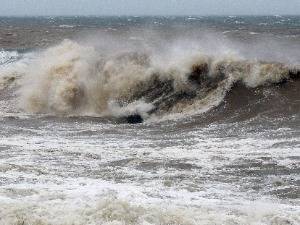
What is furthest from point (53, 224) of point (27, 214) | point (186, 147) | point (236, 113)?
point (236, 113)

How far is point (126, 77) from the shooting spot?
21.6 meters

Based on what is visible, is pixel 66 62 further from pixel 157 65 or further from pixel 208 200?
pixel 208 200

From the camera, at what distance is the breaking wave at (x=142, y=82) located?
62.7 feet

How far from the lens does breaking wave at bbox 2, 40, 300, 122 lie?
19.1 m

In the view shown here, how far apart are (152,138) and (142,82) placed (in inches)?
261

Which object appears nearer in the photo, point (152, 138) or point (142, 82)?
point (152, 138)

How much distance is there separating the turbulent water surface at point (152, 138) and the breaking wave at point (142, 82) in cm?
5

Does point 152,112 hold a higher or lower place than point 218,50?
lower

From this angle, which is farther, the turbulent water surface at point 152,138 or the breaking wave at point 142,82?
the breaking wave at point 142,82

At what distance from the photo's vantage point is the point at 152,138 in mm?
14609

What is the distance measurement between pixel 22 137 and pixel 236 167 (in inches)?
227

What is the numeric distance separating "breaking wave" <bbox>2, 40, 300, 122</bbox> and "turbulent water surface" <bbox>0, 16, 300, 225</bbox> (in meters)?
0.05

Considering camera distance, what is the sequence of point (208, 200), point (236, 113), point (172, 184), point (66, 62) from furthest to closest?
point (66, 62), point (236, 113), point (172, 184), point (208, 200)

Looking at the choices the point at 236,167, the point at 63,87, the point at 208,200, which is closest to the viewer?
the point at 208,200
